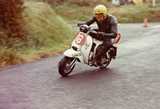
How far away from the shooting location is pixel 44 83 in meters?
12.5

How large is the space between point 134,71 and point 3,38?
5.73 meters

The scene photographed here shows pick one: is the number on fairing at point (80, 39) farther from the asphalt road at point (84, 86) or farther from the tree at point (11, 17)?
the tree at point (11, 17)

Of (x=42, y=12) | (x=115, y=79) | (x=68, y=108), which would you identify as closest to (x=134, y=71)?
(x=115, y=79)

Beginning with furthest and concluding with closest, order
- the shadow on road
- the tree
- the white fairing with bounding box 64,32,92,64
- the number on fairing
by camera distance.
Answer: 1. the tree
2. the number on fairing
3. the white fairing with bounding box 64,32,92,64
4. the shadow on road

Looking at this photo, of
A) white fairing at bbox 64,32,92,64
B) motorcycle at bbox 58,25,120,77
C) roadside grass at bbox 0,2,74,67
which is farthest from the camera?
roadside grass at bbox 0,2,74,67

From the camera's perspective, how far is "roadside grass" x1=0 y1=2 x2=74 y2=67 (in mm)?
16641

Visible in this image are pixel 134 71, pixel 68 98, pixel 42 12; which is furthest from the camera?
pixel 42 12

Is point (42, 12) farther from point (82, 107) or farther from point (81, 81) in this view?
point (82, 107)

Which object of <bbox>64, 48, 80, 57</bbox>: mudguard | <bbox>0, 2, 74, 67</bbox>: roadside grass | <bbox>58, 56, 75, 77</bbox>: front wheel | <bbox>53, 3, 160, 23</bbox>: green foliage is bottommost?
<bbox>53, 3, 160, 23</bbox>: green foliage

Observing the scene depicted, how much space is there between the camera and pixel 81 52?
1380 cm

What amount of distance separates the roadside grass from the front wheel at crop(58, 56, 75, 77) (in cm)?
274

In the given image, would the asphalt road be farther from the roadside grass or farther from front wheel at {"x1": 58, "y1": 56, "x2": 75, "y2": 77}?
the roadside grass

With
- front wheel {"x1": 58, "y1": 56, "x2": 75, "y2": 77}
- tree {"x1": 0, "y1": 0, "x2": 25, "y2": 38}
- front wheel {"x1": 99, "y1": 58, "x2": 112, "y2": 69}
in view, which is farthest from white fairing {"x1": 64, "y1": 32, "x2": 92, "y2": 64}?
tree {"x1": 0, "y1": 0, "x2": 25, "y2": 38}

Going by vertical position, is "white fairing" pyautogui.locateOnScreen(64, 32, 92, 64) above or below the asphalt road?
above
